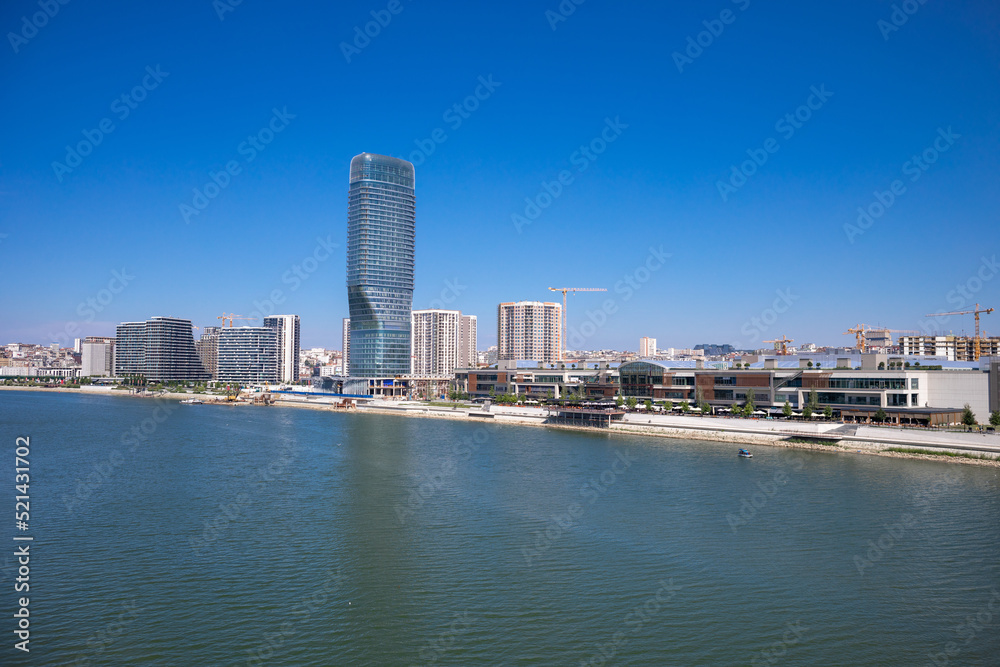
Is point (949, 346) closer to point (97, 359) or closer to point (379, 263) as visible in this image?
point (379, 263)

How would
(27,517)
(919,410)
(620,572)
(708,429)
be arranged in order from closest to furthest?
1. (620,572)
2. (27,517)
3. (919,410)
4. (708,429)

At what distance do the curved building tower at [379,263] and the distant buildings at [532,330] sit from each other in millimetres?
30965

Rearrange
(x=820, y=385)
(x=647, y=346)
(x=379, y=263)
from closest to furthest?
1. (x=820, y=385)
2. (x=379, y=263)
3. (x=647, y=346)

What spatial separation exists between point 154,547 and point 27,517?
4.77m

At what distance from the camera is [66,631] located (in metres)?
9.98

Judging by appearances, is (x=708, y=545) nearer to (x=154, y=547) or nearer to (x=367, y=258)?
(x=154, y=547)

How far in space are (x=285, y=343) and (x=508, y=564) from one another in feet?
374

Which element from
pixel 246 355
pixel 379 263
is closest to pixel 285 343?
pixel 246 355

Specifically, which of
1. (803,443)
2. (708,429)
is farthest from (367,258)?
(803,443)

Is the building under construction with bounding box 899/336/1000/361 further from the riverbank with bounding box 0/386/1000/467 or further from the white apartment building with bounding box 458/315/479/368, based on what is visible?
the white apartment building with bounding box 458/315/479/368

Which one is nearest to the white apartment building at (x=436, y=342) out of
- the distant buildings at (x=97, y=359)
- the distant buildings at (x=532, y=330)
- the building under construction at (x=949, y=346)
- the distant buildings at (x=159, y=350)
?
the distant buildings at (x=532, y=330)

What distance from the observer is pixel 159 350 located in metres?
102

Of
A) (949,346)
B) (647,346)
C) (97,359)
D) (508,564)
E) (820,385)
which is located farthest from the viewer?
(647,346)

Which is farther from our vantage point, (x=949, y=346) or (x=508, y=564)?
(x=949, y=346)
